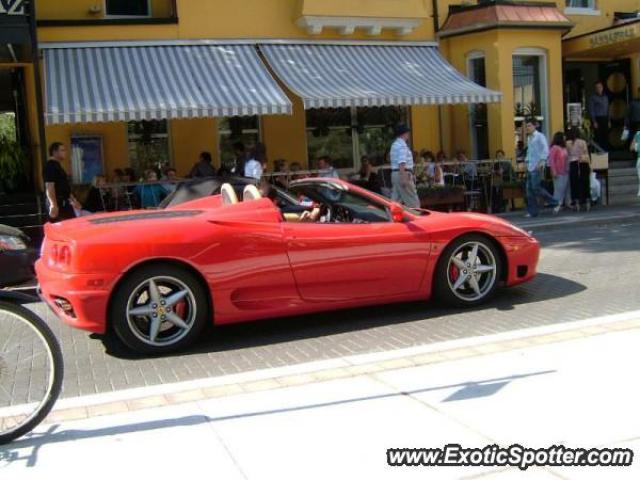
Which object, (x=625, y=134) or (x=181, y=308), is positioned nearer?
(x=181, y=308)

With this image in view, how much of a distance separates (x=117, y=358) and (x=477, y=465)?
10.5ft

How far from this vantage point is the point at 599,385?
173 inches

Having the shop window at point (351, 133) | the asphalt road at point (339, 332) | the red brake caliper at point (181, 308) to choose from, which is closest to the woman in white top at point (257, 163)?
the asphalt road at point (339, 332)

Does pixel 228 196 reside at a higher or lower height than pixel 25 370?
higher

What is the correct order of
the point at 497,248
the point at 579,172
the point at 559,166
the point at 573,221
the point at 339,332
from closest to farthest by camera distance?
the point at 339,332
the point at 497,248
the point at 573,221
the point at 559,166
the point at 579,172

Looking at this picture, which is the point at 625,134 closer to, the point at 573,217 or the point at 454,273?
the point at 573,217

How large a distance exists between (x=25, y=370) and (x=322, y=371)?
190 centimetres

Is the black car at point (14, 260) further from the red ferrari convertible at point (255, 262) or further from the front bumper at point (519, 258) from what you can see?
the front bumper at point (519, 258)

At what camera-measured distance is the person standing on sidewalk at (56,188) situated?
9906 millimetres

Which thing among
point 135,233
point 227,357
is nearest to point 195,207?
point 135,233

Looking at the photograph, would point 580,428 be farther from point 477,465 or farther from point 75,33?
point 75,33

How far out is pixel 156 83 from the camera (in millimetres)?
13297

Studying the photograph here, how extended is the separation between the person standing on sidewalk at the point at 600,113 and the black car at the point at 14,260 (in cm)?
1450

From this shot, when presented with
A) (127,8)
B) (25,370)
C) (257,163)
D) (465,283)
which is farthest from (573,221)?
(25,370)
